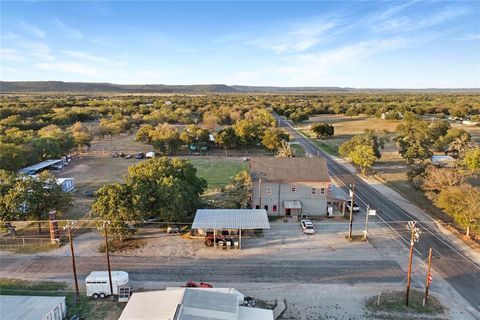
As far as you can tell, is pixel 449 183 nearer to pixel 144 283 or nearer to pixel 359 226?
pixel 359 226

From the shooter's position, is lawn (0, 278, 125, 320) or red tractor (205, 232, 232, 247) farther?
red tractor (205, 232, 232, 247)

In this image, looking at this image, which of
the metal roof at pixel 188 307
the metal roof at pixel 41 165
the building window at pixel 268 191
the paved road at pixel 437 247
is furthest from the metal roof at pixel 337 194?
the metal roof at pixel 41 165

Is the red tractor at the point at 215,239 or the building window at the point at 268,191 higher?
the building window at the point at 268,191

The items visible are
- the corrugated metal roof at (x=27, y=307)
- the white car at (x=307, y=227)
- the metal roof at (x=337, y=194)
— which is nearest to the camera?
the corrugated metal roof at (x=27, y=307)

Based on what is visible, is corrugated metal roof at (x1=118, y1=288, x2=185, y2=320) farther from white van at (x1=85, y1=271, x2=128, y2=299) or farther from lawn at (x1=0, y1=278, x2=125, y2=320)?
white van at (x1=85, y1=271, x2=128, y2=299)

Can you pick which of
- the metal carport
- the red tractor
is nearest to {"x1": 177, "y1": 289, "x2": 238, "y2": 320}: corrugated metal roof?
the metal carport

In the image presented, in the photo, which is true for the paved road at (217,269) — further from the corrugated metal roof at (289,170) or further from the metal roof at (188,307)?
the corrugated metal roof at (289,170)
